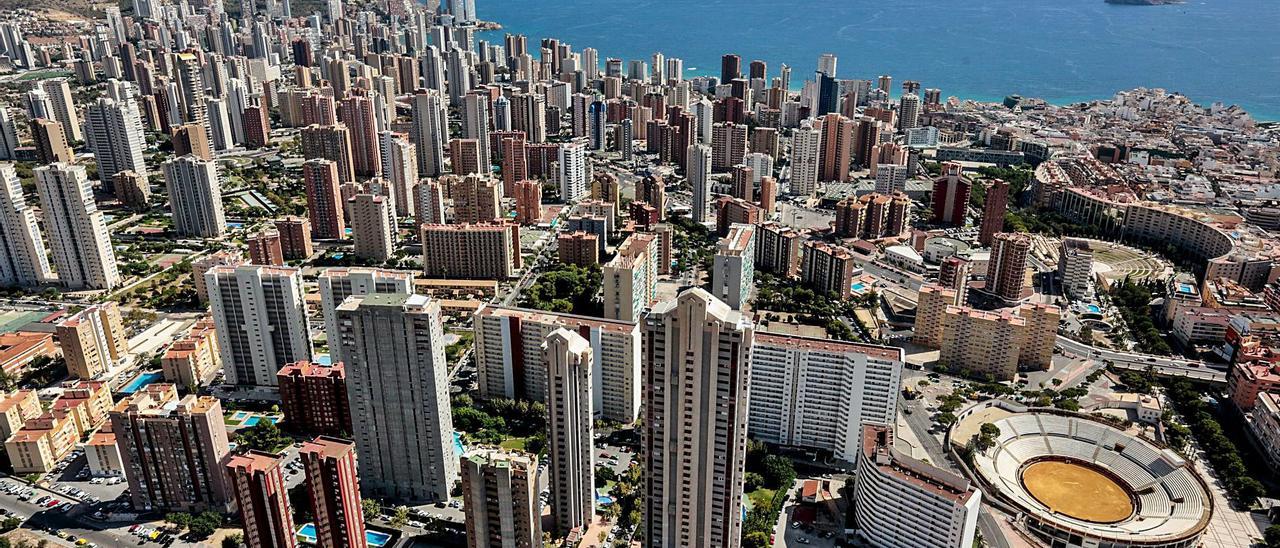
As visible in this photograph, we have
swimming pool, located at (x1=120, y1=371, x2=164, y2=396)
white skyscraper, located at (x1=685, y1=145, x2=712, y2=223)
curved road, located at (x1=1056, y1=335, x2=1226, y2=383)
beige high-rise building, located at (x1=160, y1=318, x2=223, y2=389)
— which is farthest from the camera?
white skyscraper, located at (x1=685, y1=145, x2=712, y2=223)

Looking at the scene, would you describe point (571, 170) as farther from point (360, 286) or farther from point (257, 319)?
point (257, 319)

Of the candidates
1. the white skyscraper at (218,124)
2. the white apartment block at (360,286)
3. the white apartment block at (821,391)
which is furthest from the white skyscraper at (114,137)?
the white apartment block at (821,391)

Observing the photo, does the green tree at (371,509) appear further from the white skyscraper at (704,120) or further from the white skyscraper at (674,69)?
the white skyscraper at (674,69)

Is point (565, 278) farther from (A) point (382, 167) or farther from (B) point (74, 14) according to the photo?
(B) point (74, 14)

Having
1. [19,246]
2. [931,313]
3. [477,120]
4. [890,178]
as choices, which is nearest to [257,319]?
[19,246]

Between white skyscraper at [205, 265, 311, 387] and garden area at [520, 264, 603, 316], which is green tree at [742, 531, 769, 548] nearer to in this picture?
garden area at [520, 264, 603, 316]

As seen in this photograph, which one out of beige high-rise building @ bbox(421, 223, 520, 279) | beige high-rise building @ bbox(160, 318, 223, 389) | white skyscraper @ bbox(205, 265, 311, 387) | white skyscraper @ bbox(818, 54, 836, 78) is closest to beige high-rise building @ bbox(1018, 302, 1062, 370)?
beige high-rise building @ bbox(421, 223, 520, 279)

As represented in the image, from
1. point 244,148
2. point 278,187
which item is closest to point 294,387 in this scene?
point 278,187
